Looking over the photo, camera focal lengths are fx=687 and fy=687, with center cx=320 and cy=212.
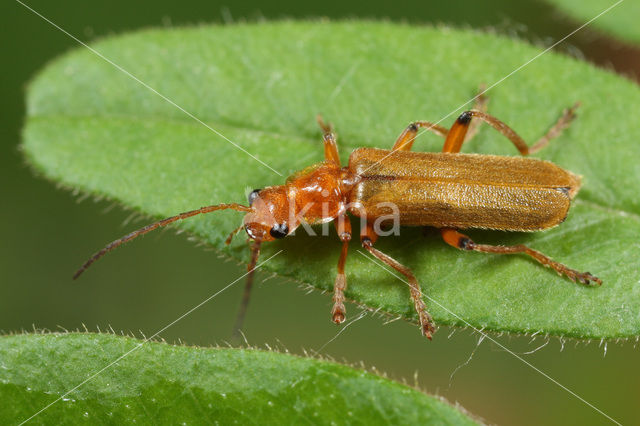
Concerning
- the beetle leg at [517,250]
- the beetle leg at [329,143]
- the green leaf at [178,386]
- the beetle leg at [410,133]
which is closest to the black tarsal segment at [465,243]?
the beetle leg at [517,250]

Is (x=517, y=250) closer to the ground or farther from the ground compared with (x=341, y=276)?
farther from the ground

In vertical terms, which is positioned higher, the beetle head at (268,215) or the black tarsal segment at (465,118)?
the black tarsal segment at (465,118)

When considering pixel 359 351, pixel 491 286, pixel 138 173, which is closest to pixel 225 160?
pixel 138 173

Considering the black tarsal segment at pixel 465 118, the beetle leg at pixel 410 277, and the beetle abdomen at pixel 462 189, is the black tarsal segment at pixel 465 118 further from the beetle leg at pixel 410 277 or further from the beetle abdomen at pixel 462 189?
the beetle leg at pixel 410 277

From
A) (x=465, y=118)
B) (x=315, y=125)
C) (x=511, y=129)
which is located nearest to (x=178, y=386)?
(x=315, y=125)

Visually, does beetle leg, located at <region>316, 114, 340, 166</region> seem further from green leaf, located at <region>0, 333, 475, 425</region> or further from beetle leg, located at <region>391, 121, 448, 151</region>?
green leaf, located at <region>0, 333, 475, 425</region>

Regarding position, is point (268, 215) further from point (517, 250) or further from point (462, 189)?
point (517, 250)
